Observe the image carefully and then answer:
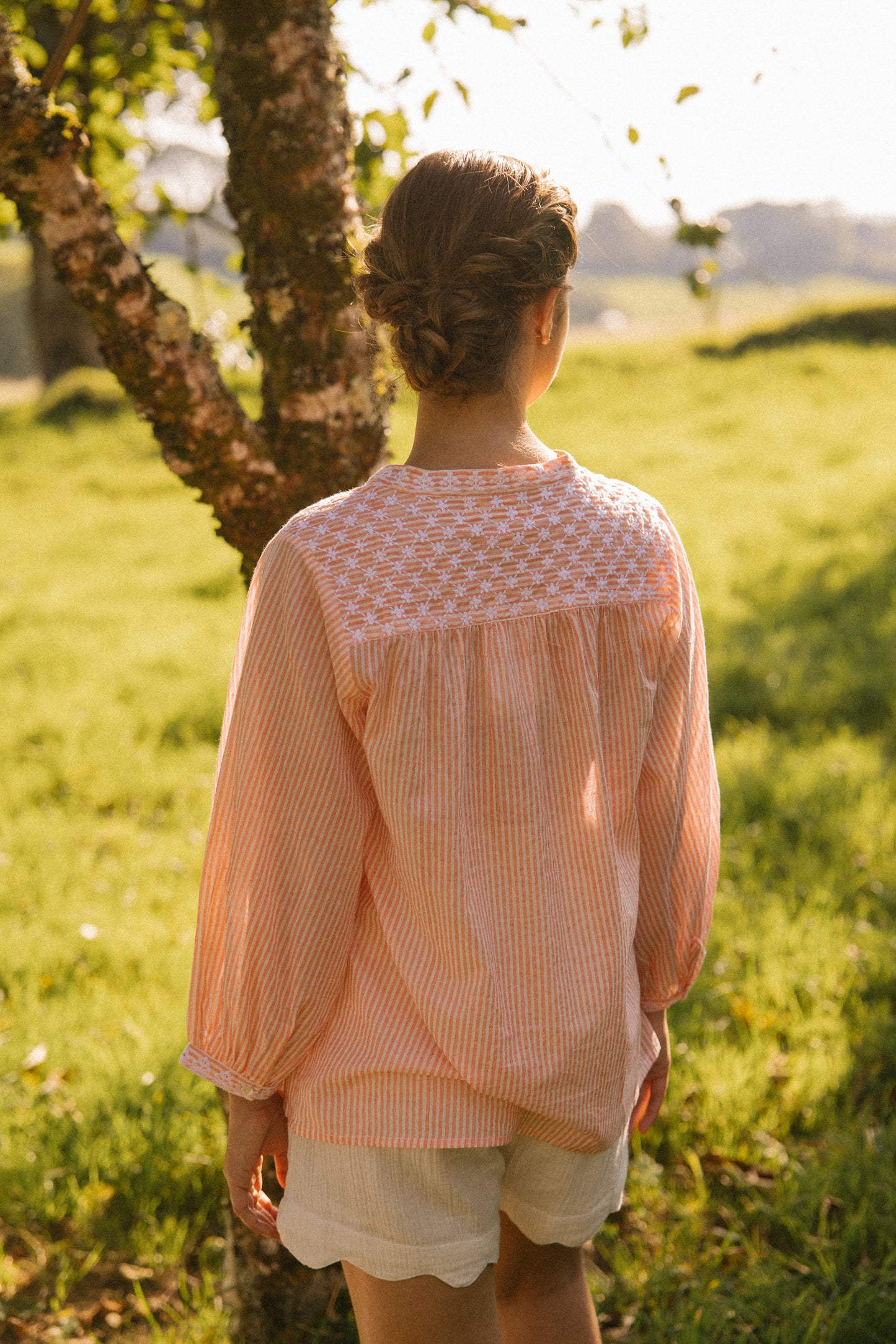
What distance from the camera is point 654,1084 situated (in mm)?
1860

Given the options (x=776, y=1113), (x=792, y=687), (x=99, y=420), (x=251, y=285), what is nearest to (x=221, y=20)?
(x=251, y=285)

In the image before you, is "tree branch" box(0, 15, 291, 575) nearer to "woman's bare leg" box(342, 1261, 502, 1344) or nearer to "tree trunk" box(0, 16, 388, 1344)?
"tree trunk" box(0, 16, 388, 1344)

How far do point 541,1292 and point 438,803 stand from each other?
2.84 ft

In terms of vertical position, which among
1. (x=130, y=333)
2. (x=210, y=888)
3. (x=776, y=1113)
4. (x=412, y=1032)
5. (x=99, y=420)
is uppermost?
(x=130, y=333)

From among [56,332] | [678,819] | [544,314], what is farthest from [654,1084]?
[56,332]

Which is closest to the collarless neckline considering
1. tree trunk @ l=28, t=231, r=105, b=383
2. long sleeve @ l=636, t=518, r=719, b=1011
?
long sleeve @ l=636, t=518, r=719, b=1011

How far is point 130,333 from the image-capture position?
210cm

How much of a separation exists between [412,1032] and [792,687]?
4.88 m

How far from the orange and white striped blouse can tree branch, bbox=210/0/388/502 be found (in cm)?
81

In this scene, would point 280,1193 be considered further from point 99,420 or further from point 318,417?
point 99,420

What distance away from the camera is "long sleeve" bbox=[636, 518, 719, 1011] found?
1.64 meters

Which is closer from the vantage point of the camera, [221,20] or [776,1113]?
[221,20]

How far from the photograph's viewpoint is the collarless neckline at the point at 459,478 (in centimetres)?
140

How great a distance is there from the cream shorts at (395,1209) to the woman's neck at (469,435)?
2.96ft
